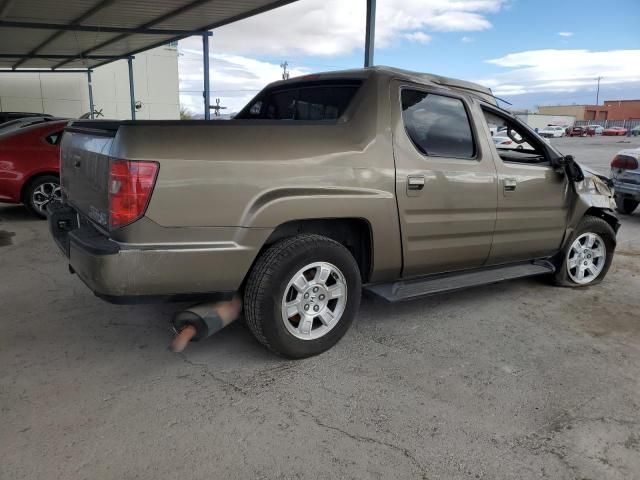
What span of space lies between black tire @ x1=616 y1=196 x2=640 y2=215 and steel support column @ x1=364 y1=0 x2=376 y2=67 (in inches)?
208

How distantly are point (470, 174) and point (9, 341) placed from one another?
11.7 ft

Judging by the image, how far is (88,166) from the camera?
3262 millimetres

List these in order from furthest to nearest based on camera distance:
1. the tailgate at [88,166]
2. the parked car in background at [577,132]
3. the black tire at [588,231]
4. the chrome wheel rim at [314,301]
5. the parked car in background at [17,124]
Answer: the parked car in background at [577,132], the parked car in background at [17,124], the black tire at [588,231], the chrome wheel rim at [314,301], the tailgate at [88,166]

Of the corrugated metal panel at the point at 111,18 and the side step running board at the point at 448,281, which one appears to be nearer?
the side step running board at the point at 448,281

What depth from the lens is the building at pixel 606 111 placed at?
8456 cm

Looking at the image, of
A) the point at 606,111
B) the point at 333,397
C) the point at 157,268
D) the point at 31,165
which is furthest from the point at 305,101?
the point at 606,111

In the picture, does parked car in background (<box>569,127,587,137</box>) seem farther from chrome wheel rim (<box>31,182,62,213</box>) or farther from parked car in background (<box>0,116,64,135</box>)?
chrome wheel rim (<box>31,182,62,213</box>)

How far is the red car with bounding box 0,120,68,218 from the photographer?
753 cm

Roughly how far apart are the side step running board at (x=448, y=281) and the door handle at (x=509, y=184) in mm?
710

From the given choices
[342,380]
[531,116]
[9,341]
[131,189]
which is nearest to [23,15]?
[9,341]

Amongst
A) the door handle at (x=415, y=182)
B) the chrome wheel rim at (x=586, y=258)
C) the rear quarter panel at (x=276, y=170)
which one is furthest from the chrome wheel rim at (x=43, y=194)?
the chrome wheel rim at (x=586, y=258)

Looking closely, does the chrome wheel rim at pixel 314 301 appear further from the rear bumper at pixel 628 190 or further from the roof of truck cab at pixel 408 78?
the rear bumper at pixel 628 190

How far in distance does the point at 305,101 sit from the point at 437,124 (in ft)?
3.55

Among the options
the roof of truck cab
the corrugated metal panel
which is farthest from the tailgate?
the corrugated metal panel
